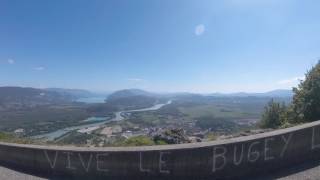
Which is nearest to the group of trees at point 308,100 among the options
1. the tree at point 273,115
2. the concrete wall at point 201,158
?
the tree at point 273,115

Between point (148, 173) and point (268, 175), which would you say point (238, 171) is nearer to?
point (268, 175)

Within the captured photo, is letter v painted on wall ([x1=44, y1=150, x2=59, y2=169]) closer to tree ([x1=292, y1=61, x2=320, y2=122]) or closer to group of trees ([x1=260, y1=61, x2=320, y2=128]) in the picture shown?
group of trees ([x1=260, y1=61, x2=320, y2=128])

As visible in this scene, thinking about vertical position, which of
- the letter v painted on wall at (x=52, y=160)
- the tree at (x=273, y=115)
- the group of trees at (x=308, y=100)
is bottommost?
the letter v painted on wall at (x=52, y=160)

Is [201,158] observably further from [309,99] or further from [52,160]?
[309,99]

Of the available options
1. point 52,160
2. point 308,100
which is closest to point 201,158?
point 52,160

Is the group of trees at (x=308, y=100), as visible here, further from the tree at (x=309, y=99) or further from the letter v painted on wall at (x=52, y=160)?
the letter v painted on wall at (x=52, y=160)

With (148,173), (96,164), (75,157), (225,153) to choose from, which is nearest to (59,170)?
(75,157)

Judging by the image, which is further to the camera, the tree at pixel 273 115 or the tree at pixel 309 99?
the tree at pixel 273 115

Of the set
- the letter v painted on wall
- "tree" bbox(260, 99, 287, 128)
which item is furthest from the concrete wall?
"tree" bbox(260, 99, 287, 128)
